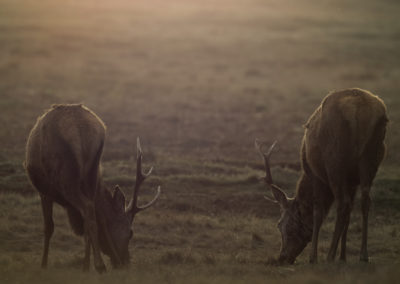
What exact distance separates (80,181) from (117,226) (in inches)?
43.5

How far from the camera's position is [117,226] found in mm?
10586

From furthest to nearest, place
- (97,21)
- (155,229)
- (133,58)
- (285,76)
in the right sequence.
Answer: (97,21)
(133,58)
(285,76)
(155,229)

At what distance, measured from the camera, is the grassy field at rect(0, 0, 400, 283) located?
11.3 meters

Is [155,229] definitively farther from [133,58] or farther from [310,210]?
[133,58]

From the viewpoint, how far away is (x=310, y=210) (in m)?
11.5

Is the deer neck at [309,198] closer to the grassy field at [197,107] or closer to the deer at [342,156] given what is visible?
the deer at [342,156]

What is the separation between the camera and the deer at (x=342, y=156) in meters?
10.4

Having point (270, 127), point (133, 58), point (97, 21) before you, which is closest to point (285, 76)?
point (133, 58)

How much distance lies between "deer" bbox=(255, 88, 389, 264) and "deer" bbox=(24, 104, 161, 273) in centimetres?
259

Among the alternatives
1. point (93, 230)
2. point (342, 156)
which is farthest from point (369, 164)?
point (93, 230)

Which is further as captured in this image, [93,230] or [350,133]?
[350,133]

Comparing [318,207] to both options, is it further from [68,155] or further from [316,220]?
[68,155]

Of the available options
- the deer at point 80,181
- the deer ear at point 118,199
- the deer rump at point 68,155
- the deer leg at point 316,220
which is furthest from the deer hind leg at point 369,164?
the deer rump at point 68,155

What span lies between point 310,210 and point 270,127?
13182mm
